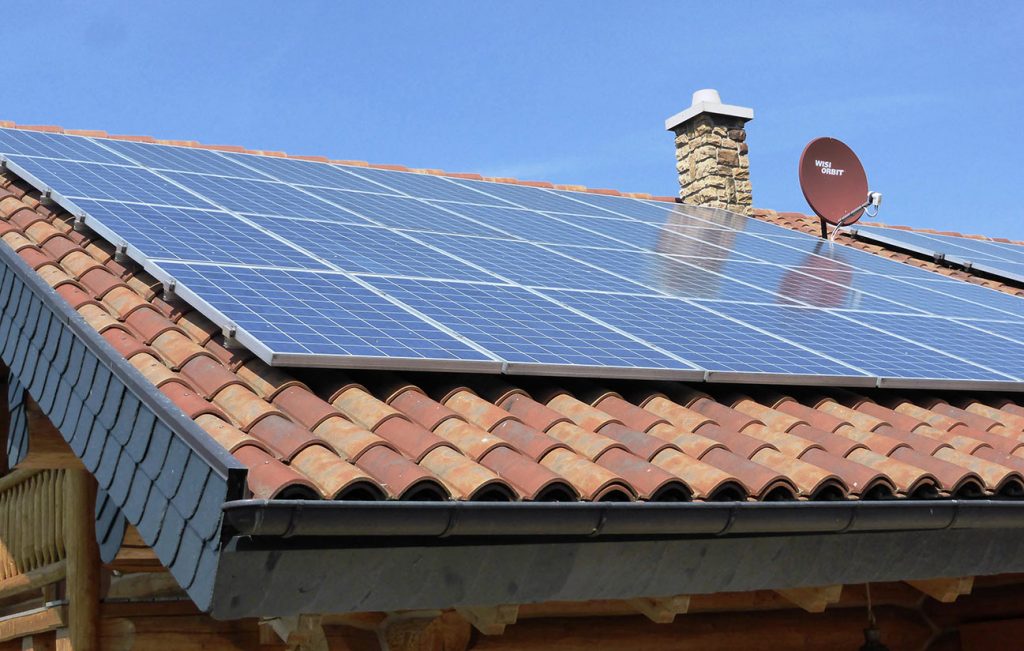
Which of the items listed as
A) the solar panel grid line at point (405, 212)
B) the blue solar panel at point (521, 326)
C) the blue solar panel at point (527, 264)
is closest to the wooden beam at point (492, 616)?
the blue solar panel at point (521, 326)

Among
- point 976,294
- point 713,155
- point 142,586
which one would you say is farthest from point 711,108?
point 142,586

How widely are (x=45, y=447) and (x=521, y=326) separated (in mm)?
2276

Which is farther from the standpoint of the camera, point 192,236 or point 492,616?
point 192,236

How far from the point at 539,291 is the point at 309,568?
3200 millimetres

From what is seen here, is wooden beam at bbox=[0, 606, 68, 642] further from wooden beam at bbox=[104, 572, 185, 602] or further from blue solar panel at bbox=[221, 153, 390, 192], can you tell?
blue solar panel at bbox=[221, 153, 390, 192]

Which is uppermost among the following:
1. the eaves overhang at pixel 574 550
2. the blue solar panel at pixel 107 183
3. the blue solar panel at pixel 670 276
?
the blue solar panel at pixel 107 183

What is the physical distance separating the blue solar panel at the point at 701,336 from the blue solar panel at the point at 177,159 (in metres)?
3.26

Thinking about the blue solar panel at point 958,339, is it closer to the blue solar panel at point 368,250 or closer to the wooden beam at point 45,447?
the blue solar panel at point 368,250

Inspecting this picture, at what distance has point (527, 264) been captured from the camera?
7.45 metres

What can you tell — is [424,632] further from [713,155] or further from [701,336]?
[713,155]

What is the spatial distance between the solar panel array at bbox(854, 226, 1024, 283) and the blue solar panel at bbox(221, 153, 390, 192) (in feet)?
21.7

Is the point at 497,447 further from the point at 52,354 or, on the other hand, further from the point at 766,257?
the point at 766,257

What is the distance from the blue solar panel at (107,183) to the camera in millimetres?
7047

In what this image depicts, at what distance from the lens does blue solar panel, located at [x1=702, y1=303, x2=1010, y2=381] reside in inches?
267
